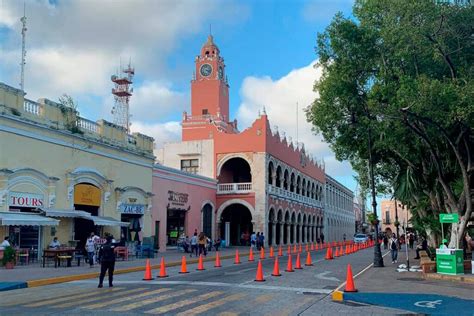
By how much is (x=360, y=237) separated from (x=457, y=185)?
44682 millimetres

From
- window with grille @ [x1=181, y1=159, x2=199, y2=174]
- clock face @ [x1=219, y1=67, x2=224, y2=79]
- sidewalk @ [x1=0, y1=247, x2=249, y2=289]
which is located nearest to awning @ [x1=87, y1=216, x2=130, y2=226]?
sidewalk @ [x1=0, y1=247, x2=249, y2=289]

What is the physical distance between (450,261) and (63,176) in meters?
19.1

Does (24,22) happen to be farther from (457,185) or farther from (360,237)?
(360,237)

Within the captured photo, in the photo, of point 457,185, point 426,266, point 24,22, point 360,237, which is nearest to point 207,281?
point 426,266

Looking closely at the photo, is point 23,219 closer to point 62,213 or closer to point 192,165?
point 62,213

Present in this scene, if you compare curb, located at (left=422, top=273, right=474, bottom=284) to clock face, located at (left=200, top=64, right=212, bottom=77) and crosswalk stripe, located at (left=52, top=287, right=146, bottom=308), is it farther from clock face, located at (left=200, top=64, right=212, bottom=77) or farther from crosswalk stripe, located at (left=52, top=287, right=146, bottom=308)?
clock face, located at (left=200, top=64, right=212, bottom=77)

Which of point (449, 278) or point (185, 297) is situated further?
point (449, 278)

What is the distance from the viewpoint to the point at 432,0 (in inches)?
714

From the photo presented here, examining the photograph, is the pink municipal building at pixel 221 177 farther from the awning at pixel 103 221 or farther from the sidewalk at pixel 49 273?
the sidewalk at pixel 49 273

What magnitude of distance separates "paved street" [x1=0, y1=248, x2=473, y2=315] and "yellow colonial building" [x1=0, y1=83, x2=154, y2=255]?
7684mm

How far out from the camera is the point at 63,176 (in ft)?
89.8

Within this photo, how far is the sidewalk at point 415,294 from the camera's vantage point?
40.9 feet

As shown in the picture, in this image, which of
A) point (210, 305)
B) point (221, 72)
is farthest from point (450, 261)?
point (221, 72)

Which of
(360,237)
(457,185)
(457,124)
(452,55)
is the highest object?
(452,55)
